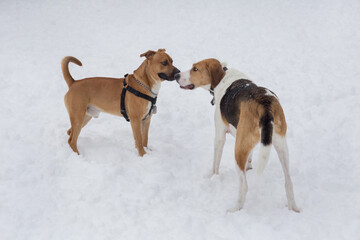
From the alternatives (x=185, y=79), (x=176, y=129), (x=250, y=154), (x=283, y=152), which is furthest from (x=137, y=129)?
(x=283, y=152)

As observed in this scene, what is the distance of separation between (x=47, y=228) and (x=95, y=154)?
1592 mm

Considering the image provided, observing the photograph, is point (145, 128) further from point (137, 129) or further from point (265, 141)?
point (265, 141)

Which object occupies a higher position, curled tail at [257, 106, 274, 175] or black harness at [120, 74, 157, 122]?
curled tail at [257, 106, 274, 175]

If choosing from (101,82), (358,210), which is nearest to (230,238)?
(358,210)

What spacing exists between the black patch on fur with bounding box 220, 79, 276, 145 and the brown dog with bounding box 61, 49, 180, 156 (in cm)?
112

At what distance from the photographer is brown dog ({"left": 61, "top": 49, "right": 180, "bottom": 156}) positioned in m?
5.07

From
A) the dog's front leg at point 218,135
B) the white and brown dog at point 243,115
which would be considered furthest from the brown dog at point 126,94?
the dog's front leg at point 218,135

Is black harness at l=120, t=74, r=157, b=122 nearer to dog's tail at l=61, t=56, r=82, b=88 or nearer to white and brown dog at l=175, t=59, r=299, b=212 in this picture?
white and brown dog at l=175, t=59, r=299, b=212

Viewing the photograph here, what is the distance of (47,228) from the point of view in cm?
372

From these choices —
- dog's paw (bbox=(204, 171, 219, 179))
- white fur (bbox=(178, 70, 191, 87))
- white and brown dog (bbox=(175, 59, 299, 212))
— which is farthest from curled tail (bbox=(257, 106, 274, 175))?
white fur (bbox=(178, 70, 191, 87))

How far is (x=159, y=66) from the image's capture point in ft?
16.5

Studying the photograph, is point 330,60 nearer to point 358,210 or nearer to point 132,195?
point 358,210

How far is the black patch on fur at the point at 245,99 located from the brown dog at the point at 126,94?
1116mm

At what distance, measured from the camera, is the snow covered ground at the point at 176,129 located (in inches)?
153
